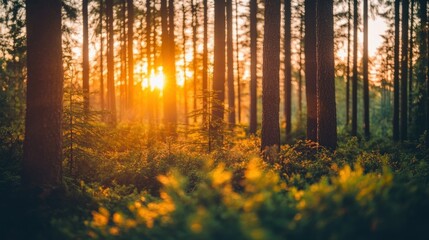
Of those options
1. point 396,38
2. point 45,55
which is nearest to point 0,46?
point 45,55

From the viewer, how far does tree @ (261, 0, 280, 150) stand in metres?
10.1

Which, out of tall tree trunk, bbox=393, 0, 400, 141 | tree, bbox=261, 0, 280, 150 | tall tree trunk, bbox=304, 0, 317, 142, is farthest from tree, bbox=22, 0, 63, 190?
tall tree trunk, bbox=393, 0, 400, 141

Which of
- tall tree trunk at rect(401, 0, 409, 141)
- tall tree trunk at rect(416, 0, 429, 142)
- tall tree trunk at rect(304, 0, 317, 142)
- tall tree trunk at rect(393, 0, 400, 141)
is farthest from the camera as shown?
tall tree trunk at rect(393, 0, 400, 141)

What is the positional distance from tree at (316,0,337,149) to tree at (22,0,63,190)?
798cm

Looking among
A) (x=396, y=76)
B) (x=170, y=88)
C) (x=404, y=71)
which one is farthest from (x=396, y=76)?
(x=170, y=88)

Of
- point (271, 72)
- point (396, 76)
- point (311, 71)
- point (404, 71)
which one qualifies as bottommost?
point (271, 72)

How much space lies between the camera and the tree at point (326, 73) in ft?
35.0

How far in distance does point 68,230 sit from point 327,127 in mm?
8743

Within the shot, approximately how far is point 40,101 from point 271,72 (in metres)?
6.57

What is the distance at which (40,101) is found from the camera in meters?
6.61

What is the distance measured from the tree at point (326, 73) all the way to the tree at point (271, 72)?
162cm

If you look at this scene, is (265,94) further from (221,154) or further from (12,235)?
(12,235)

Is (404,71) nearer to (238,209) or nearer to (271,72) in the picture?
(271,72)

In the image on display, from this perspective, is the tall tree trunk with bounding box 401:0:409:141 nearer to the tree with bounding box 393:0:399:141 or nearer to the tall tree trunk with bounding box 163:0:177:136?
the tree with bounding box 393:0:399:141
